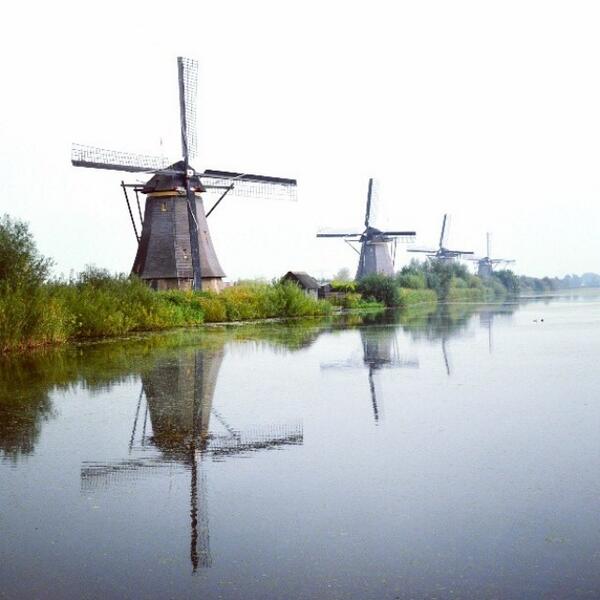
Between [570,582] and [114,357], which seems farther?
[114,357]

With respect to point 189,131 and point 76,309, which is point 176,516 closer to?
point 76,309

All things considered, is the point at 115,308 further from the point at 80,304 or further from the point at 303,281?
the point at 303,281

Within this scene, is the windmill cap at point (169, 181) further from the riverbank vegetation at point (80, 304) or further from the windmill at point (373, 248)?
the windmill at point (373, 248)

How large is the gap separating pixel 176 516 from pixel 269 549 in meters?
0.87

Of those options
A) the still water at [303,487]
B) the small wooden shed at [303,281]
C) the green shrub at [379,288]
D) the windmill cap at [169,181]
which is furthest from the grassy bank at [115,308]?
the green shrub at [379,288]

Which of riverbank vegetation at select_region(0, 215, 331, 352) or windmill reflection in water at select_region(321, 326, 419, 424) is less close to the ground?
riverbank vegetation at select_region(0, 215, 331, 352)

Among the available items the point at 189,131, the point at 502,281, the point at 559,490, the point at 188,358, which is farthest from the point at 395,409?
the point at 502,281

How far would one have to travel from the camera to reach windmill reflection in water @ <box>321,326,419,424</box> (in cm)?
1005

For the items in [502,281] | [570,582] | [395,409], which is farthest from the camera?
[502,281]

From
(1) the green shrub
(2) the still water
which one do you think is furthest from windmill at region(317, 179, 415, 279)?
(2) the still water

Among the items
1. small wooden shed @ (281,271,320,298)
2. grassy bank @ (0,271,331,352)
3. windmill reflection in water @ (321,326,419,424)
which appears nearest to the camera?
windmill reflection in water @ (321,326,419,424)

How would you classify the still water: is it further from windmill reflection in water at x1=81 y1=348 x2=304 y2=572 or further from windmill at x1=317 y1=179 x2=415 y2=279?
windmill at x1=317 y1=179 x2=415 y2=279

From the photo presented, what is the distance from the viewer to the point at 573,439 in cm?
693

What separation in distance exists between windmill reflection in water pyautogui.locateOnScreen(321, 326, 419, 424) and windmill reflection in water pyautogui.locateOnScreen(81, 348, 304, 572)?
5.24 ft
